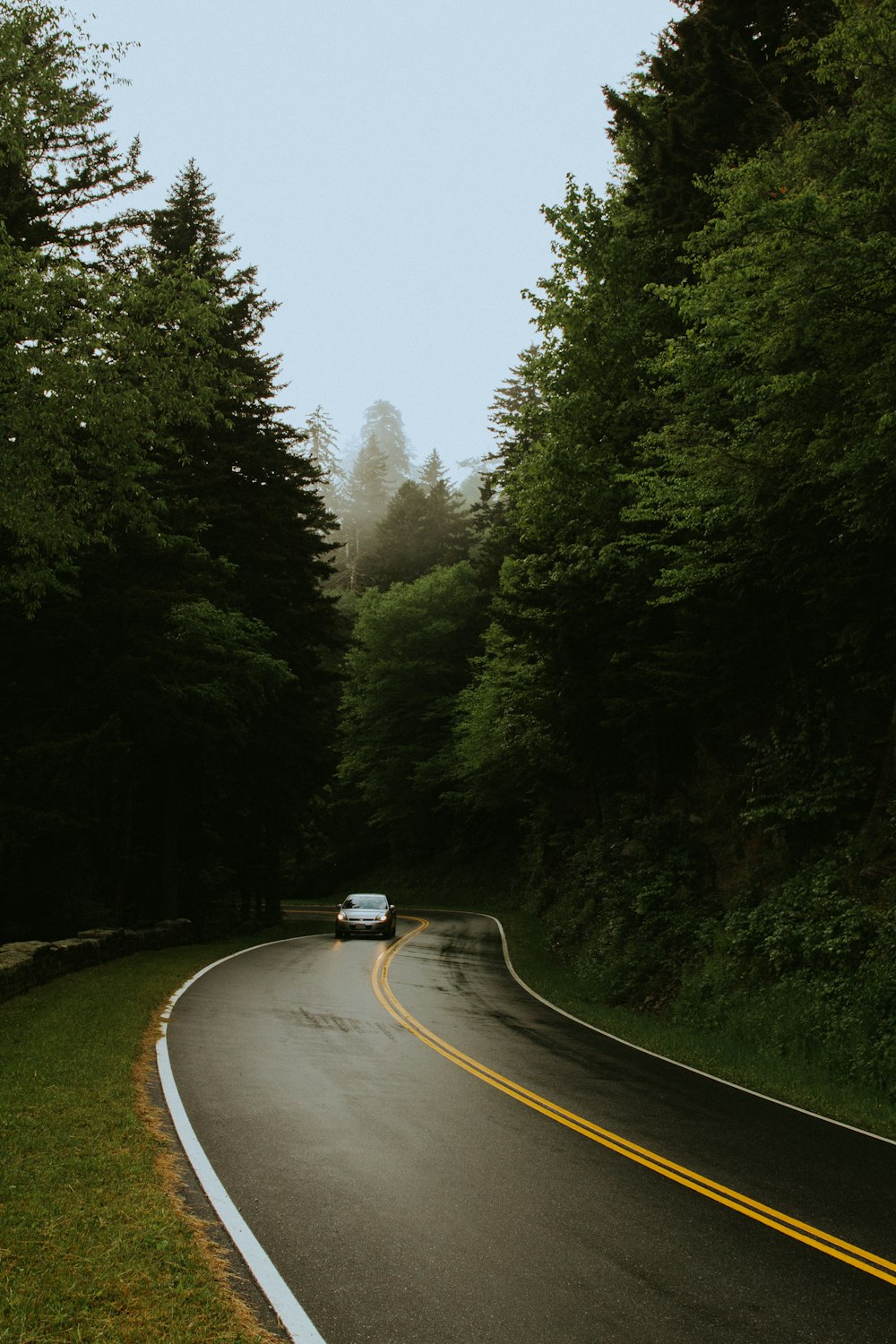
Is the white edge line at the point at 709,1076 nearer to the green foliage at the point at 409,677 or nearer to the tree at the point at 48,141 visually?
the tree at the point at 48,141

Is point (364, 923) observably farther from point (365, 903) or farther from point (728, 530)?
point (728, 530)

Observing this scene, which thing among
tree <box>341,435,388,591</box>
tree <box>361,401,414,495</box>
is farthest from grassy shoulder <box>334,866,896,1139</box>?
tree <box>361,401,414,495</box>

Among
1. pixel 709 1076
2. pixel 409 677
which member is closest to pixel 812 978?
pixel 709 1076

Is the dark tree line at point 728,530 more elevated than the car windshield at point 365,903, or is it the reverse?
the dark tree line at point 728,530

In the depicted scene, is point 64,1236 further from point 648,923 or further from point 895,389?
point 648,923

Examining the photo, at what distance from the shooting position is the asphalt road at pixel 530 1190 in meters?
4.92

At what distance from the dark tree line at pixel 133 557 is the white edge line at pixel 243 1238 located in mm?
8884

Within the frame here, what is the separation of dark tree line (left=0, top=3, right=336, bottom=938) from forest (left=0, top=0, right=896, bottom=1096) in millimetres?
101

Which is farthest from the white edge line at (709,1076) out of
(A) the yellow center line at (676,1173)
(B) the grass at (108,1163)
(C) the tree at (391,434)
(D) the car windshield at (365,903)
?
(C) the tree at (391,434)

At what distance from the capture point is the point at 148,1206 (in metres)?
6.11

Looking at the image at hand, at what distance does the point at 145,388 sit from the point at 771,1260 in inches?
566

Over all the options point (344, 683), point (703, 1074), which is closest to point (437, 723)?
point (344, 683)

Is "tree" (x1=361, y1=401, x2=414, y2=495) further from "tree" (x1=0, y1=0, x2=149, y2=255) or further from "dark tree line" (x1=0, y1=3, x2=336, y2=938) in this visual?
"tree" (x1=0, y1=0, x2=149, y2=255)

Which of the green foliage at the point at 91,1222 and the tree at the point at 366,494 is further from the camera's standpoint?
the tree at the point at 366,494
